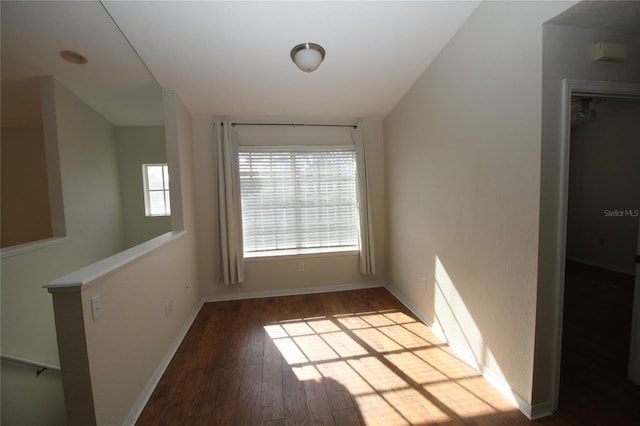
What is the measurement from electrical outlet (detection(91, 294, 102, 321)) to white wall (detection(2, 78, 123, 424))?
136 cm

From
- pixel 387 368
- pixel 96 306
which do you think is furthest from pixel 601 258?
pixel 96 306

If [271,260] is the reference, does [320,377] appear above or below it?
below

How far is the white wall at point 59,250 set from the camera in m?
1.84

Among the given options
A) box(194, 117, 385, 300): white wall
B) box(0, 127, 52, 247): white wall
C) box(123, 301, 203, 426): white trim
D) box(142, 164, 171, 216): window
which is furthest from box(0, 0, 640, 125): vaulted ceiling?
box(123, 301, 203, 426): white trim

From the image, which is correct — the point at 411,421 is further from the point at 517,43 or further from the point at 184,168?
the point at 184,168

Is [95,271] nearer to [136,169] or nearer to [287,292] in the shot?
[287,292]

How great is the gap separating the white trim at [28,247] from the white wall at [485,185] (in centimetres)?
354

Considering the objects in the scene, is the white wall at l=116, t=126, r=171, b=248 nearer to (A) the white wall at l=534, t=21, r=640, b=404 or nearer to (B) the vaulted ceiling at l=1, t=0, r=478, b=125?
(B) the vaulted ceiling at l=1, t=0, r=478, b=125

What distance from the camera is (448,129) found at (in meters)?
2.00

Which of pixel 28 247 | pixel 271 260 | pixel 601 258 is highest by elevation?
pixel 28 247

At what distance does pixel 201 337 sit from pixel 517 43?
3350 millimetres

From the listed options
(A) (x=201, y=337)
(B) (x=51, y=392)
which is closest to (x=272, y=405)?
(A) (x=201, y=337)

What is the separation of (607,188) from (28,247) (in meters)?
7.34

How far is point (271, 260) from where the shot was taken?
317 cm
